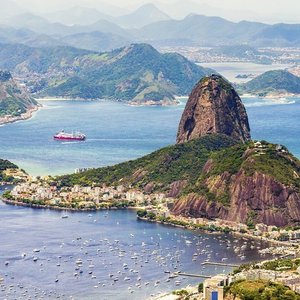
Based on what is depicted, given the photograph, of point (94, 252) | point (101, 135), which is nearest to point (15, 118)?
point (101, 135)

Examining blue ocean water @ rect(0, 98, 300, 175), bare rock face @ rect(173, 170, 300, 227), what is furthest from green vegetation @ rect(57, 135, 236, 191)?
bare rock face @ rect(173, 170, 300, 227)

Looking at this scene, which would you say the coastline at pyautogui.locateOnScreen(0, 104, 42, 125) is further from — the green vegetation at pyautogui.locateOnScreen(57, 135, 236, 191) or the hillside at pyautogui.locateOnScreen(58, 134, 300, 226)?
the hillside at pyautogui.locateOnScreen(58, 134, 300, 226)

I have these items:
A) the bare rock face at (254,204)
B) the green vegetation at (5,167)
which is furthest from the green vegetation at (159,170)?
the bare rock face at (254,204)

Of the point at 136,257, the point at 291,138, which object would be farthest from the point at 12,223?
the point at 291,138

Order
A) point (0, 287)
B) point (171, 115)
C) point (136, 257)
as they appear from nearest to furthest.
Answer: point (0, 287), point (136, 257), point (171, 115)

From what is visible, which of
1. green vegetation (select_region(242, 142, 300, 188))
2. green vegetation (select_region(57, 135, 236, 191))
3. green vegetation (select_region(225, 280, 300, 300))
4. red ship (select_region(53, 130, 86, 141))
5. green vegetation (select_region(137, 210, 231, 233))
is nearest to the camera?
green vegetation (select_region(225, 280, 300, 300))

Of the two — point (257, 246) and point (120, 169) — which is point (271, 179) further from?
point (120, 169)

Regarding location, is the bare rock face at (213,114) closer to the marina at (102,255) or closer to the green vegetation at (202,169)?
the green vegetation at (202,169)
